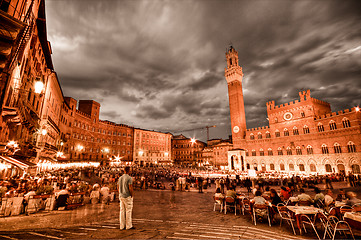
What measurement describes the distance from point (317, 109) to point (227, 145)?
30.3 meters

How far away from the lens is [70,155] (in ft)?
133

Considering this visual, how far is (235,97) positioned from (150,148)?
39.5m

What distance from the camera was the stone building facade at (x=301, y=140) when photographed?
30.0 meters

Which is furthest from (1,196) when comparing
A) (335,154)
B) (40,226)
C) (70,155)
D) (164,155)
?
(164,155)

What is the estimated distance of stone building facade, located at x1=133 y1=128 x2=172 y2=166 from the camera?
64375 mm

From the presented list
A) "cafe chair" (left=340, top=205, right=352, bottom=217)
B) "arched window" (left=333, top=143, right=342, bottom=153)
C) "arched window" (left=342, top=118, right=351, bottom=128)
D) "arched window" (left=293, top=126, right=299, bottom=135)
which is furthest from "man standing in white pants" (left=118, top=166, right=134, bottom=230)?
"arched window" (left=293, top=126, right=299, bottom=135)

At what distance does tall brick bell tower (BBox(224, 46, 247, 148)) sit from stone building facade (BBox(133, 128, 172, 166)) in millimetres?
33189

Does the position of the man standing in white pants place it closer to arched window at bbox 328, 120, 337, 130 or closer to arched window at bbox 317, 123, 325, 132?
arched window at bbox 328, 120, 337, 130

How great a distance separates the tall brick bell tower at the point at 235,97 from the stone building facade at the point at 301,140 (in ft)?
0.84

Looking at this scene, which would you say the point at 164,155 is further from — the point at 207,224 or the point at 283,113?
the point at 207,224

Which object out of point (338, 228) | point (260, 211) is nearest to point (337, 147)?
point (260, 211)

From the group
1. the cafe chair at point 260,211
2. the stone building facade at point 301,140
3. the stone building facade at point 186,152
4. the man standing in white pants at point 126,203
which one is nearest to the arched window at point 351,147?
the stone building facade at point 301,140

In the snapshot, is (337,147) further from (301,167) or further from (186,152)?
(186,152)

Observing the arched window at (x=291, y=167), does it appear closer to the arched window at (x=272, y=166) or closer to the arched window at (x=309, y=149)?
the arched window at (x=272, y=166)
